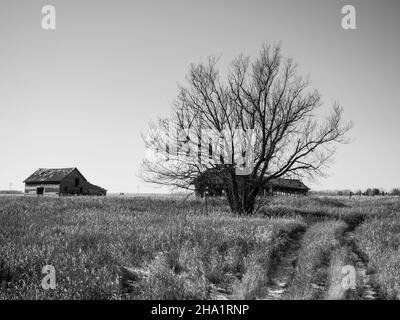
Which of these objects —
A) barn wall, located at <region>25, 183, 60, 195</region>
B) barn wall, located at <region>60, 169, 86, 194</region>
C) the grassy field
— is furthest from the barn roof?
the grassy field

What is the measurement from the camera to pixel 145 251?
7.37m

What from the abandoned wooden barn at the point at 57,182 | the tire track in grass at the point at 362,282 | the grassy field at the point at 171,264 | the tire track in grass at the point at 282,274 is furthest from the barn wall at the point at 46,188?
the tire track in grass at the point at 362,282

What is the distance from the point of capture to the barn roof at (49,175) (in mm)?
59312

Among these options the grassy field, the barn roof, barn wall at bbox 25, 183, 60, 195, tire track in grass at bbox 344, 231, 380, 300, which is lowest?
barn wall at bbox 25, 183, 60, 195

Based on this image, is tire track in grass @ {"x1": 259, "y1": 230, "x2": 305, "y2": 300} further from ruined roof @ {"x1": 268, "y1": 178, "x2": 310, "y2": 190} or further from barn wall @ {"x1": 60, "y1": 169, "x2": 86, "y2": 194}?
barn wall @ {"x1": 60, "y1": 169, "x2": 86, "y2": 194}

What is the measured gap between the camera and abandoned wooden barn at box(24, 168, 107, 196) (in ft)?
192

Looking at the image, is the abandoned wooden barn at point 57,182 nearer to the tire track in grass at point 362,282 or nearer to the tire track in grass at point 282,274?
the tire track in grass at point 282,274

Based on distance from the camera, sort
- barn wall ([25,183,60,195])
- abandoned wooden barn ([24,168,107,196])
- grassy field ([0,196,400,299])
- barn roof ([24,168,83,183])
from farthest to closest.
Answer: barn roof ([24,168,83,183]), abandoned wooden barn ([24,168,107,196]), barn wall ([25,183,60,195]), grassy field ([0,196,400,299])

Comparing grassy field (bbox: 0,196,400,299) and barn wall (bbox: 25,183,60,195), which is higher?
grassy field (bbox: 0,196,400,299)

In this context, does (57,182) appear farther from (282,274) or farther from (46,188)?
(282,274)

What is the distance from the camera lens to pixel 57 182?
58.6 m

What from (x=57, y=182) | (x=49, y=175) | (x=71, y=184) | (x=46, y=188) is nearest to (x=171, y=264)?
(x=57, y=182)
